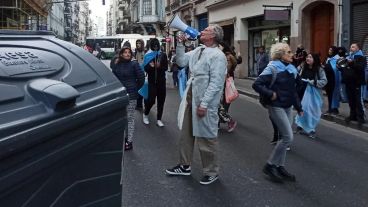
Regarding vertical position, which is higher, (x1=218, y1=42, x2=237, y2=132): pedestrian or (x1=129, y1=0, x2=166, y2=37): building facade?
(x1=129, y1=0, x2=166, y2=37): building facade

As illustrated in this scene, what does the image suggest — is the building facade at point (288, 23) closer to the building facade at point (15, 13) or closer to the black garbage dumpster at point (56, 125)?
the building facade at point (15, 13)

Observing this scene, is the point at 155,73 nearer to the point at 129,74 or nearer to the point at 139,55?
the point at 129,74

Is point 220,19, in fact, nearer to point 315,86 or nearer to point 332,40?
point 332,40

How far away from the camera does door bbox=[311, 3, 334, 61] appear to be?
17.5 meters

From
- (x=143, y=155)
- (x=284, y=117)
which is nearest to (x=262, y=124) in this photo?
(x=143, y=155)

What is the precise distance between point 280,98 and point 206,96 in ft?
3.11

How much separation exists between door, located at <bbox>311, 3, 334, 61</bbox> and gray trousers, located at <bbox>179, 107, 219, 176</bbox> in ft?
40.7

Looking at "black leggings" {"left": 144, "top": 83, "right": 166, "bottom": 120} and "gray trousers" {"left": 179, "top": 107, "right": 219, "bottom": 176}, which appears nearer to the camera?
"gray trousers" {"left": 179, "top": 107, "right": 219, "bottom": 176}

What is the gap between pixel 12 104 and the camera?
6.54 ft

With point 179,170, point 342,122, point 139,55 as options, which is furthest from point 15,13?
point 179,170

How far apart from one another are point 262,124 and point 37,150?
9072mm

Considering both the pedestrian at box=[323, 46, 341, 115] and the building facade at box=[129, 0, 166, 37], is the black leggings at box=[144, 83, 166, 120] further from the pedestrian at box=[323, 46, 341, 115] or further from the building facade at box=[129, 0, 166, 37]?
the building facade at box=[129, 0, 166, 37]

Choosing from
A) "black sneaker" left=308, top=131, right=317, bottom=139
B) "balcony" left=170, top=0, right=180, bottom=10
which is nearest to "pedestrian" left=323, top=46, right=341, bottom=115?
"black sneaker" left=308, top=131, right=317, bottom=139

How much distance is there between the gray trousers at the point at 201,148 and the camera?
234 inches
